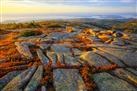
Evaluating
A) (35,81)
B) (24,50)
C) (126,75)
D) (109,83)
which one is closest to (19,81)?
(35,81)

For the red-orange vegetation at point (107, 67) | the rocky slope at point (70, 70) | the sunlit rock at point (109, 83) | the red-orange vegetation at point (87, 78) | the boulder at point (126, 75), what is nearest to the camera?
the sunlit rock at point (109, 83)

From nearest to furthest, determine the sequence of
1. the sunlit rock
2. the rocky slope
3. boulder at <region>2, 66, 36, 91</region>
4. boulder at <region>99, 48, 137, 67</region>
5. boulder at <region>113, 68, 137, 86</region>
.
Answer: boulder at <region>2, 66, 36, 91</region> < the sunlit rock < the rocky slope < boulder at <region>113, 68, 137, 86</region> < boulder at <region>99, 48, 137, 67</region>

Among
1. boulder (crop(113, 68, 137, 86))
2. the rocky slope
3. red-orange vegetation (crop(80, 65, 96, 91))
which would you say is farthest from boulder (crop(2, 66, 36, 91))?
boulder (crop(113, 68, 137, 86))

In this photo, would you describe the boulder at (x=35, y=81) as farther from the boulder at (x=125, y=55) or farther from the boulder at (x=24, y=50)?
the boulder at (x=125, y=55)

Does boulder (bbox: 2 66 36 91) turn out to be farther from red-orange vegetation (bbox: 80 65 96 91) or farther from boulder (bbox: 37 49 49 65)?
red-orange vegetation (bbox: 80 65 96 91)

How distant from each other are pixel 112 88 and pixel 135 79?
9.71 feet

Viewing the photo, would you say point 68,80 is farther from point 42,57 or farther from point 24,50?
point 24,50

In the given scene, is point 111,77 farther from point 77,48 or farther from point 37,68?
point 77,48

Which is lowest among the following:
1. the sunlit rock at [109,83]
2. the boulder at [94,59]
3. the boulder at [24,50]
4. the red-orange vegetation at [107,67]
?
the sunlit rock at [109,83]

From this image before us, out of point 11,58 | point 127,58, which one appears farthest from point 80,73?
point 11,58

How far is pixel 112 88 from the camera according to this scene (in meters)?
19.2

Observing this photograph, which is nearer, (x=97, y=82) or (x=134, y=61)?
(x=97, y=82)

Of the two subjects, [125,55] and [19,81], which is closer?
[19,81]

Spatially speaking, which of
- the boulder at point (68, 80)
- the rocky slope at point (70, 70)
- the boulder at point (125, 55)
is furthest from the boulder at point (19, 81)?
the boulder at point (125, 55)
